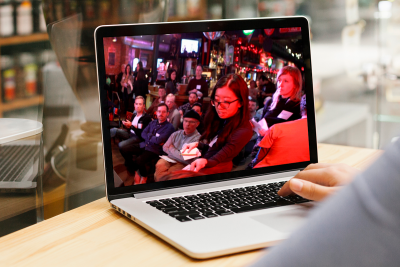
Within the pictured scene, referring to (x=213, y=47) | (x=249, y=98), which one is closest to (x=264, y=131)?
(x=249, y=98)

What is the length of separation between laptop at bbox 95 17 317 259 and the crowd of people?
0.04ft

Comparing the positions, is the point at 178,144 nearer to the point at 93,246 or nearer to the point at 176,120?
the point at 176,120

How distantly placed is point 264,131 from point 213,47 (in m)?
0.21

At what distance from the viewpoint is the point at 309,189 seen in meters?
0.67

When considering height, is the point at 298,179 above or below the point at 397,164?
below

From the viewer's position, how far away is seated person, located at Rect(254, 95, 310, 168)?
0.85 meters

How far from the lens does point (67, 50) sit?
103 centimetres

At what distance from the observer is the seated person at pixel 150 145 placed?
29.5 inches

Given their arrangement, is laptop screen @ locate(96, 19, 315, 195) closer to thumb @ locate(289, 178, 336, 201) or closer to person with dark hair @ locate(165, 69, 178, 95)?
person with dark hair @ locate(165, 69, 178, 95)

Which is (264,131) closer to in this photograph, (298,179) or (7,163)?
(298,179)

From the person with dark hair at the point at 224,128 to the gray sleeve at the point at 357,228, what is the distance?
606 millimetres

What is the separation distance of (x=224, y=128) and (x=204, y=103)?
7 centimetres

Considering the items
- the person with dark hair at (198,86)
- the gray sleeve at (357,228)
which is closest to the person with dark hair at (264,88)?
the person with dark hair at (198,86)

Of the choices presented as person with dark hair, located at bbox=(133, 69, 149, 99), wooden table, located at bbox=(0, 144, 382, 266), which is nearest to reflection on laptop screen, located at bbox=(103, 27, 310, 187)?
person with dark hair, located at bbox=(133, 69, 149, 99)
